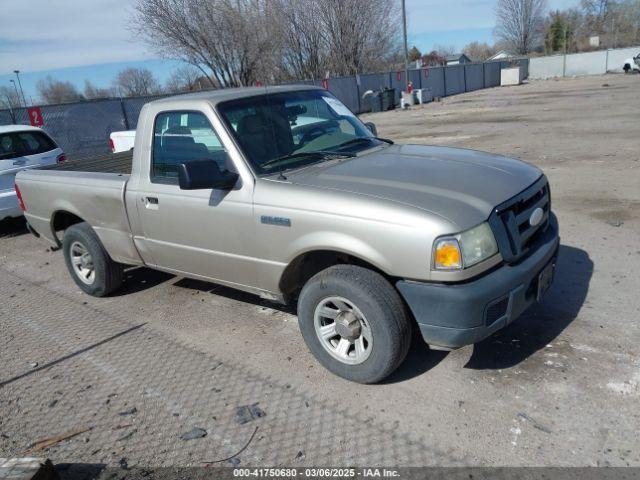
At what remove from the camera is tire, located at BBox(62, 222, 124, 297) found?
5.11 m

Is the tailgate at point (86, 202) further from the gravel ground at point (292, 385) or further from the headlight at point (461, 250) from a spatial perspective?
the headlight at point (461, 250)

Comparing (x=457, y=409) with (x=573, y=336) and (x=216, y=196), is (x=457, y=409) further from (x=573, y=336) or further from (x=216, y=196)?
(x=216, y=196)

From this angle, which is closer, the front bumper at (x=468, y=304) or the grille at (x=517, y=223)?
the front bumper at (x=468, y=304)

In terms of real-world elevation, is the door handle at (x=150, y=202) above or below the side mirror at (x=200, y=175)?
below

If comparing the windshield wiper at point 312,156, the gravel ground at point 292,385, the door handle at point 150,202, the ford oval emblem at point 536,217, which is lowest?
the gravel ground at point 292,385

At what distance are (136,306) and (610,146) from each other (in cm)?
1015

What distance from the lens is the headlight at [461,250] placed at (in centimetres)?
286

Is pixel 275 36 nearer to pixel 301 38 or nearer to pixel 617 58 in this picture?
pixel 301 38

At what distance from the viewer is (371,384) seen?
3436 millimetres

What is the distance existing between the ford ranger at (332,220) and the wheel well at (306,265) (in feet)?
0.03

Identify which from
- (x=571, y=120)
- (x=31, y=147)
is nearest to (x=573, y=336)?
(x=31, y=147)

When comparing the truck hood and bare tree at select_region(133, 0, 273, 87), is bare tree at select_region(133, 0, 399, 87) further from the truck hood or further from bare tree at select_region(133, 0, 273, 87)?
the truck hood

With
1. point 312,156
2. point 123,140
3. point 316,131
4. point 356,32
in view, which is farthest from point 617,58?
point 312,156

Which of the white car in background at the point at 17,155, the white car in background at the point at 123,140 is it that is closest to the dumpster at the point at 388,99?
the white car in background at the point at 123,140
